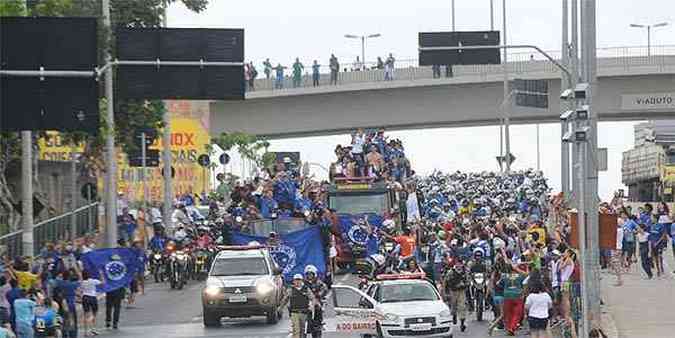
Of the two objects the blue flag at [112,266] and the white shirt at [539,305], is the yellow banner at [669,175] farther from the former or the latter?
the white shirt at [539,305]

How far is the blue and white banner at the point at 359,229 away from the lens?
1678 inches

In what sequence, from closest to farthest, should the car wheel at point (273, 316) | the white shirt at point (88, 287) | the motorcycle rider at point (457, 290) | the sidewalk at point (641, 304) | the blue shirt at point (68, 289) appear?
1. the sidewalk at point (641, 304)
2. the blue shirt at point (68, 289)
3. the motorcycle rider at point (457, 290)
4. the white shirt at point (88, 287)
5. the car wheel at point (273, 316)

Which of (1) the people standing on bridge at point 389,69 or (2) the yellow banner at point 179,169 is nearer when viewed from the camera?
(1) the people standing on bridge at point 389,69

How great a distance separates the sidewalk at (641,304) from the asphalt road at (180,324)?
270 cm

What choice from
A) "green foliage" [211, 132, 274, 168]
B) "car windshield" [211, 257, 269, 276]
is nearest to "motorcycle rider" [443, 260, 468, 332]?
"car windshield" [211, 257, 269, 276]

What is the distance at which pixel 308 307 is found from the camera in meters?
27.3

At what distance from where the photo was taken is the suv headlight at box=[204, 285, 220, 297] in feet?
103

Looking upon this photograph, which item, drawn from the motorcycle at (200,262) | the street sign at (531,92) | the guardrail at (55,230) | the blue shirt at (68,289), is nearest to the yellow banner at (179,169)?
the street sign at (531,92)

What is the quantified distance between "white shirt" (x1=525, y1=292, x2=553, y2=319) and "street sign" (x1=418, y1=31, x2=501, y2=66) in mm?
14478

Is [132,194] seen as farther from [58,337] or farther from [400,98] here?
[58,337]

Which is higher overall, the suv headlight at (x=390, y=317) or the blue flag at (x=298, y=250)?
the blue flag at (x=298, y=250)

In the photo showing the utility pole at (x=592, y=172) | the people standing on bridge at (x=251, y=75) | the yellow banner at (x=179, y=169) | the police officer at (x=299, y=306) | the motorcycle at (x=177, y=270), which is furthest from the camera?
the yellow banner at (x=179, y=169)

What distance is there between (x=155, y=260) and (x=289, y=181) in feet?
16.2

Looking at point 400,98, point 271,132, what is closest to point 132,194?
point 271,132
